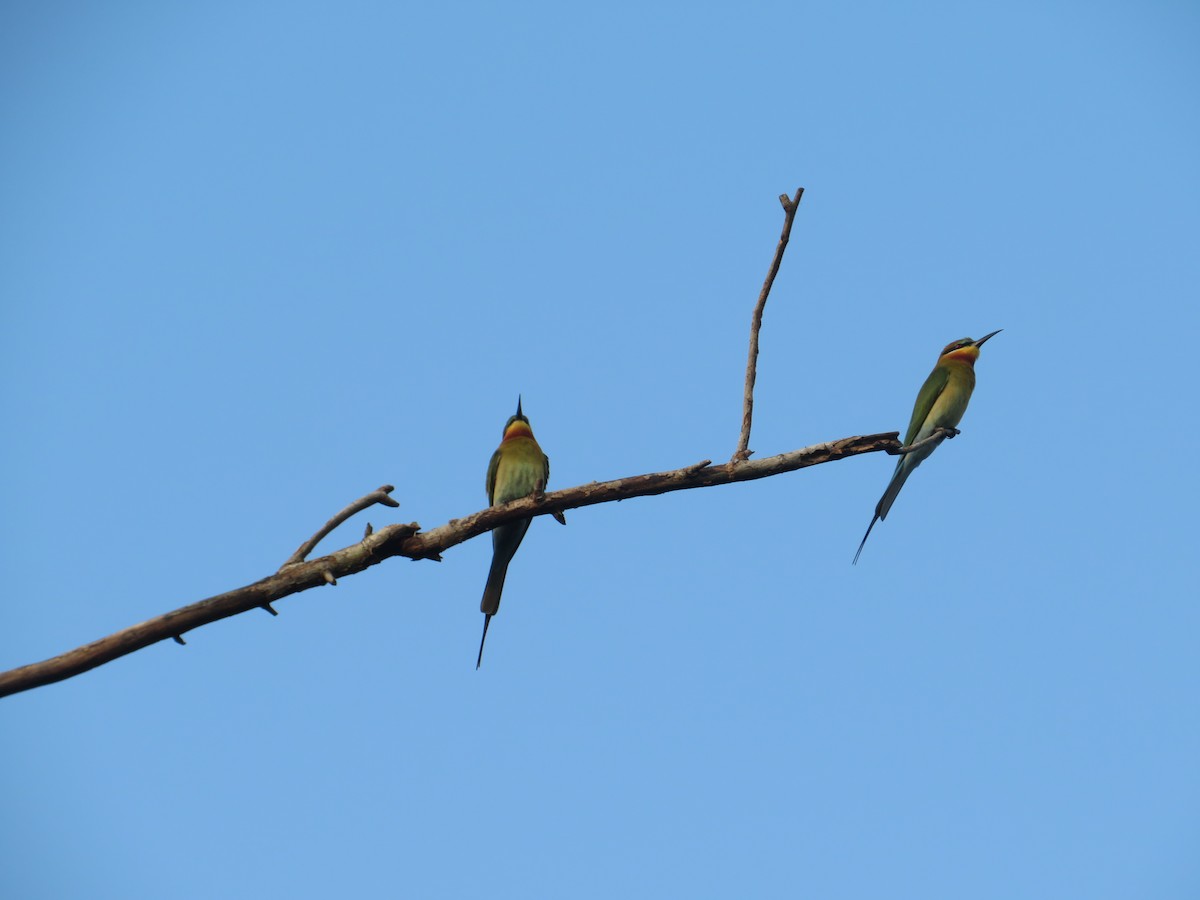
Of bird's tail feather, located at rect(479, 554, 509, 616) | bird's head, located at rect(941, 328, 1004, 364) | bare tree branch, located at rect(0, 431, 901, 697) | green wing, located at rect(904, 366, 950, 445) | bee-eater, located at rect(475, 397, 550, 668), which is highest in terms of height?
bird's head, located at rect(941, 328, 1004, 364)

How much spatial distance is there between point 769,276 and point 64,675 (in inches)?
105

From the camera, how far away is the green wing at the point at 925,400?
5.94 meters

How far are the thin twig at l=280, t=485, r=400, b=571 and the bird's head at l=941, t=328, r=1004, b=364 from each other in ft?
12.8

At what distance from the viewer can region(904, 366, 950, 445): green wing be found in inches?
234

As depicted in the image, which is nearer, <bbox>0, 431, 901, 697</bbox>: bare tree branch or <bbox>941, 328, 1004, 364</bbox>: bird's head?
<bbox>0, 431, 901, 697</bbox>: bare tree branch

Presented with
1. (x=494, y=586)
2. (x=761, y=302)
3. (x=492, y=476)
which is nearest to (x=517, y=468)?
(x=492, y=476)

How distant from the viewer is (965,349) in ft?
21.0

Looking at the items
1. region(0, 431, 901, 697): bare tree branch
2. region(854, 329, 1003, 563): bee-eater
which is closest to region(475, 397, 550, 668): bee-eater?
region(0, 431, 901, 697): bare tree branch

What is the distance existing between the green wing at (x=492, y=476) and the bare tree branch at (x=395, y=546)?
77.4 inches

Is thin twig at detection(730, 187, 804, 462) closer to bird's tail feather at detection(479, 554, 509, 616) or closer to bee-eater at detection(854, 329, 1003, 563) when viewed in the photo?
bird's tail feather at detection(479, 554, 509, 616)

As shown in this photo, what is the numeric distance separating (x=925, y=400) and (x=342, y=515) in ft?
11.8

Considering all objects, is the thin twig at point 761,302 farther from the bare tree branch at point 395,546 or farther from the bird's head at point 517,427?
the bird's head at point 517,427

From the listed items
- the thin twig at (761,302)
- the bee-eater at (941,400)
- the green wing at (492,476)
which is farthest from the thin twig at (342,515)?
the bee-eater at (941,400)

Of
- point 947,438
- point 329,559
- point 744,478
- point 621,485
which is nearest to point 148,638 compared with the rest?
point 329,559
